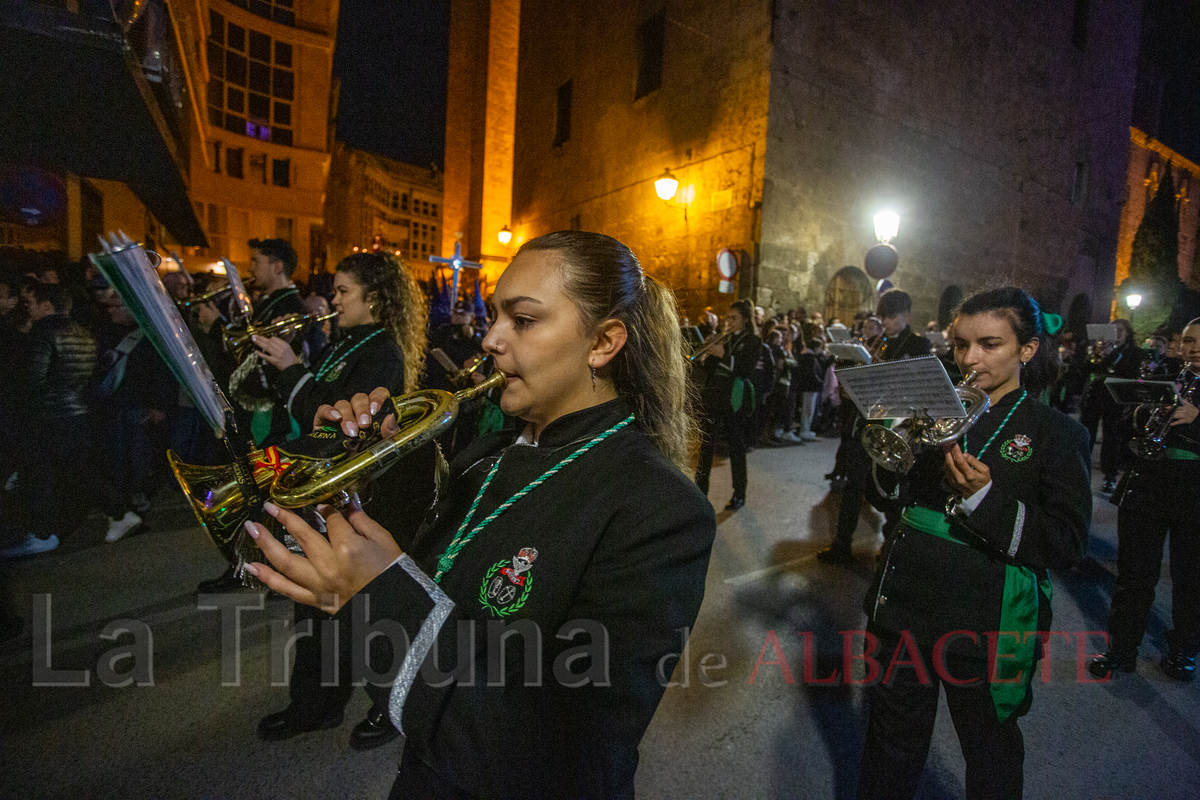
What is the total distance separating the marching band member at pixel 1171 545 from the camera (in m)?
3.33

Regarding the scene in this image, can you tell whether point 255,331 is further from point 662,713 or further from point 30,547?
point 662,713

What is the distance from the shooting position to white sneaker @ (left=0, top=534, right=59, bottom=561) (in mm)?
4370

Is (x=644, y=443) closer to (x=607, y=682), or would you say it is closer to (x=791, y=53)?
(x=607, y=682)

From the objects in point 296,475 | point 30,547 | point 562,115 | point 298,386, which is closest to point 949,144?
point 562,115

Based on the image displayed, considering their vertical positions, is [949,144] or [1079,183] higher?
[1079,183]

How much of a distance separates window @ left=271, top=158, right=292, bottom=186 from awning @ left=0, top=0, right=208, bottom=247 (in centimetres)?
1678

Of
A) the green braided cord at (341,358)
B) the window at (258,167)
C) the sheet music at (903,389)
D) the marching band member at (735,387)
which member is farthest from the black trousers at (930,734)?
the window at (258,167)

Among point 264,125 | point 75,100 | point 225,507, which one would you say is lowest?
point 225,507

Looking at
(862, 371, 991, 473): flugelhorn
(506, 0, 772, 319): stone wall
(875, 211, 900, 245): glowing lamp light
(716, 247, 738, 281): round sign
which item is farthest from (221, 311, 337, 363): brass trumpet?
(875, 211, 900, 245): glowing lamp light

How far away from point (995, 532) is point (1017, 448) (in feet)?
1.16

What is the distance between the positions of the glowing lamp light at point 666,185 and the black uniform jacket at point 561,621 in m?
12.2

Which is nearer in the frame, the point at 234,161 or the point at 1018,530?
the point at 1018,530

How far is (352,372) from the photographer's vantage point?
3.02 metres

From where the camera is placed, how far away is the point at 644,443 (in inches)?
51.3
